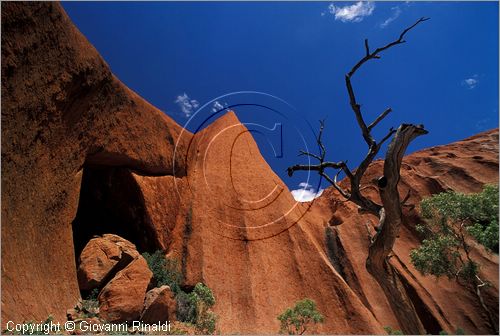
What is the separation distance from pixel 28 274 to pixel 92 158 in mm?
8507

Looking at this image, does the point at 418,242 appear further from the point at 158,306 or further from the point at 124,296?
the point at 124,296

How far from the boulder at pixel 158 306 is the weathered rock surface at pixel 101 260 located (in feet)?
7.07

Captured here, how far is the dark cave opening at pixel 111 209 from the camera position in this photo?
2241cm

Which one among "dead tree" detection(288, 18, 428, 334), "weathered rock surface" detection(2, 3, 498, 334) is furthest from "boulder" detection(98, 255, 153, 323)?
"dead tree" detection(288, 18, 428, 334)

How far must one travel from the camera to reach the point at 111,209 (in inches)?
910

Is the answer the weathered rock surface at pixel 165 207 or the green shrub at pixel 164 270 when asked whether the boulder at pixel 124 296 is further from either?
the green shrub at pixel 164 270

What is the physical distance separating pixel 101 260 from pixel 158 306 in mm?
3549

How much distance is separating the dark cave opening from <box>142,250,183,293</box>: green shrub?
1.27 metres

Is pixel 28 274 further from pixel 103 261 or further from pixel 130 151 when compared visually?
pixel 130 151

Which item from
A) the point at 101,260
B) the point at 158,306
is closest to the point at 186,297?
the point at 158,306

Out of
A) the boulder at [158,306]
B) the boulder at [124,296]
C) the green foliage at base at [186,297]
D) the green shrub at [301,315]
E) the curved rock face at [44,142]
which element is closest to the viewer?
the curved rock face at [44,142]

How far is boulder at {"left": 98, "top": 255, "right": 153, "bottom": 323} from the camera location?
15.7 meters

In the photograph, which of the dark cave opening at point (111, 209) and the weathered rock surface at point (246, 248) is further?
the weathered rock surface at point (246, 248)

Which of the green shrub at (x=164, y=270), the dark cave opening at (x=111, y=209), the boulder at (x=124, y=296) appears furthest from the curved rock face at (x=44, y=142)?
the green shrub at (x=164, y=270)
